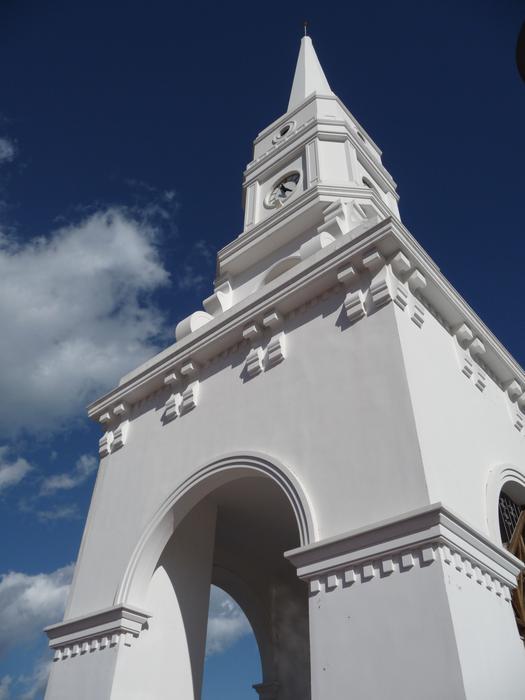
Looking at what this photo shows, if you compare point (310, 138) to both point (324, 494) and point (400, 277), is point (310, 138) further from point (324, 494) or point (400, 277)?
point (324, 494)

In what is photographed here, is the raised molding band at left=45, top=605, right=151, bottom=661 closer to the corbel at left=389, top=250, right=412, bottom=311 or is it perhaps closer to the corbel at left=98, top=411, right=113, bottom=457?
the corbel at left=98, top=411, right=113, bottom=457

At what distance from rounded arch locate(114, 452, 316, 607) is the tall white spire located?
1236 centimetres

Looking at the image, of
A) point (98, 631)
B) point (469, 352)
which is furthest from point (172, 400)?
point (469, 352)

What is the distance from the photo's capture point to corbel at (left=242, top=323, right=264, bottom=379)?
893 centimetres

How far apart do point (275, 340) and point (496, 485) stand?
3.45 meters

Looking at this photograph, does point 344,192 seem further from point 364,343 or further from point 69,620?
point 69,620

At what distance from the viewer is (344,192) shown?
12.8 metres

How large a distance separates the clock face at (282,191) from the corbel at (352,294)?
249 inches

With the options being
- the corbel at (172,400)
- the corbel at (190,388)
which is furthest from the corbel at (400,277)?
the corbel at (172,400)

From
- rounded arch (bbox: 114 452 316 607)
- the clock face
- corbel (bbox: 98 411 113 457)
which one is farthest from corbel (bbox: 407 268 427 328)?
the clock face

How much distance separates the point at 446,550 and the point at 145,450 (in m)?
5.43

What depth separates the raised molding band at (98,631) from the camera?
26.1ft

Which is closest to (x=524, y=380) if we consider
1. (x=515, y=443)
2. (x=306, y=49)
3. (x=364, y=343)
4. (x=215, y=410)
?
(x=515, y=443)

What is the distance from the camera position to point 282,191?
14.8 meters
